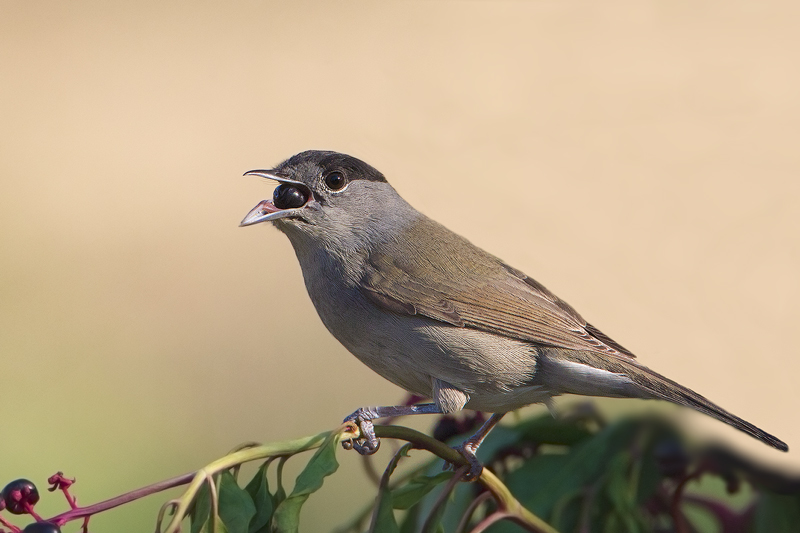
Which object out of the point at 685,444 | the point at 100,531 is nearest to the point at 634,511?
the point at 685,444

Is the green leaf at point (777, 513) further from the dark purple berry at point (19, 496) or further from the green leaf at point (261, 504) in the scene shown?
the dark purple berry at point (19, 496)

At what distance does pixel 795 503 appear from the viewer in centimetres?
252

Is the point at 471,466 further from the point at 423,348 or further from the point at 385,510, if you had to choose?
the point at 423,348

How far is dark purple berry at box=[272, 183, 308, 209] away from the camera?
3.52 metres

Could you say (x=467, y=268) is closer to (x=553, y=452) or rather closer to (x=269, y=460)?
(x=553, y=452)

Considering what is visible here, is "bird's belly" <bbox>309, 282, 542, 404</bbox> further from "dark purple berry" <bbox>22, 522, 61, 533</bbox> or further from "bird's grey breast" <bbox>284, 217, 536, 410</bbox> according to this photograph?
"dark purple berry" <bbox>22, 522, 61, 533</bbox>

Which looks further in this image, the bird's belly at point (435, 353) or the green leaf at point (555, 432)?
the bird's belly at point (435, 353)

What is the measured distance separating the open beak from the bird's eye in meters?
0.11

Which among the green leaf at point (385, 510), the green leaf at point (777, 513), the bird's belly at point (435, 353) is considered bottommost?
the green leaf at point (385, 510)

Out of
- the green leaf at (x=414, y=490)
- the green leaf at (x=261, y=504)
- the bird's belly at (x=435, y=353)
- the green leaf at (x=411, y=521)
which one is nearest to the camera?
the green leaf at (x=261, y=504)

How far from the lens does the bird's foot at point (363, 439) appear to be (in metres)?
2.67

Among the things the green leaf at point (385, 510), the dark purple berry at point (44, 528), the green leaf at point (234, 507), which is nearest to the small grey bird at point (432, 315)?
the green leaf at point (385, 510)

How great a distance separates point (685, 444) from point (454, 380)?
3.01 ft

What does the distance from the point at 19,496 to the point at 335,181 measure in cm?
192
